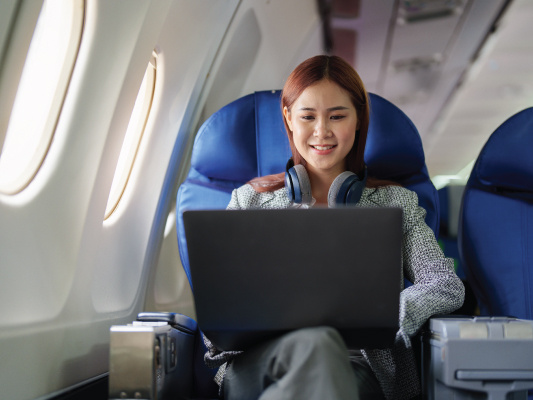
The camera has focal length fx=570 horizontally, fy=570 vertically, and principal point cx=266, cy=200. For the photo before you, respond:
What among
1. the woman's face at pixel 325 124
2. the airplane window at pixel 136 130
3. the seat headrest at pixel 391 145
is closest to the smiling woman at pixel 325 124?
the woman's face at pixel 325 124

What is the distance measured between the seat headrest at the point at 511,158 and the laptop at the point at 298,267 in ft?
3.31

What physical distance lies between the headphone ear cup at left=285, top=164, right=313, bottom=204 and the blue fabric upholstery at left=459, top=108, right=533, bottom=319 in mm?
586

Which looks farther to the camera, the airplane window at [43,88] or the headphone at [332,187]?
the headphone at [332,187]

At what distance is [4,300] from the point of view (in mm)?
1493

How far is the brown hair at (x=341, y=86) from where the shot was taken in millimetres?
1979

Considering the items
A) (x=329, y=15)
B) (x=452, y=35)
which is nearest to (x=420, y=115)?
(x=452, y=35)

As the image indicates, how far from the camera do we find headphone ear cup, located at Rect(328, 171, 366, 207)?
5.97 ft

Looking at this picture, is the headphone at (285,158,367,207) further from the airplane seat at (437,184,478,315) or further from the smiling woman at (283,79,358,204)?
the airplane seat at (437,184,478,315)

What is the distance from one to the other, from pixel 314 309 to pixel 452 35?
3639mm

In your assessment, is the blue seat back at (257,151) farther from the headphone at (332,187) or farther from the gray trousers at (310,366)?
the gray trousers at (310,366)

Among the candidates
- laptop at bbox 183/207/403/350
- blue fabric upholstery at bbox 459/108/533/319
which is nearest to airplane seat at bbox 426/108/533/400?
blue fabric upholstery at bbox 459/108/533/319

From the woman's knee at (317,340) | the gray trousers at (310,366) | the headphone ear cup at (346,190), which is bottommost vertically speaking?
the gray trousers at (310,366)

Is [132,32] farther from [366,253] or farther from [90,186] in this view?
[366,253]

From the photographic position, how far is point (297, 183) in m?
1.88
